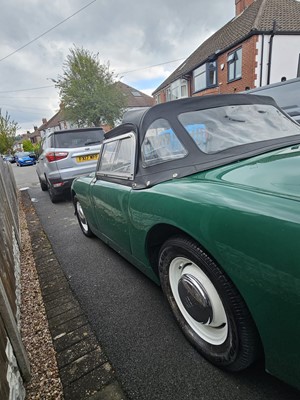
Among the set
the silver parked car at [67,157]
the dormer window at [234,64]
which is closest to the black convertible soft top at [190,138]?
the silver parked car at [67,157]

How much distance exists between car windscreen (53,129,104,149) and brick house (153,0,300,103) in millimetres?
8226

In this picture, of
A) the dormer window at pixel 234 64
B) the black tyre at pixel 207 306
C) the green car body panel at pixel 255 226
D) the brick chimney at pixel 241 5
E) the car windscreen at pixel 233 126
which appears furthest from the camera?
the brick chimney at pixel 241 5

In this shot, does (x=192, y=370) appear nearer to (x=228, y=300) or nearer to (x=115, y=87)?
(x=228, y=300)

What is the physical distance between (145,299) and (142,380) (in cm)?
78

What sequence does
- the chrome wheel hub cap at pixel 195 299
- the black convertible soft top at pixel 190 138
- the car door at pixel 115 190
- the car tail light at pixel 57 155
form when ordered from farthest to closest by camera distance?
the car tail light at pixel 57 155
the car door at pixel 115 190
the black convertible soft top at pixel 190 138
the chrome wheel hub cap at pixel 195 299

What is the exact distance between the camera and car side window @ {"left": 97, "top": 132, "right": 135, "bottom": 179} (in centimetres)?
212

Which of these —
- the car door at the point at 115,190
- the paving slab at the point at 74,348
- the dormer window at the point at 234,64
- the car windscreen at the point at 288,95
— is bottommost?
the paving slab at the point at 74,348

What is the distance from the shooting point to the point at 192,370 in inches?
59.1

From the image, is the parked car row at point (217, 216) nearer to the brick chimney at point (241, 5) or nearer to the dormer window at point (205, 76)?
the dormer window at point (205, 76)

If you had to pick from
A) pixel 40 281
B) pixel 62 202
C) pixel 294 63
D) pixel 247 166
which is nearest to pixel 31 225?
pixel 62 202

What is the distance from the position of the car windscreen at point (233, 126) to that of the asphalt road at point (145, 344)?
1.44m

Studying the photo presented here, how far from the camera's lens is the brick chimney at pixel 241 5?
16719 millimetres

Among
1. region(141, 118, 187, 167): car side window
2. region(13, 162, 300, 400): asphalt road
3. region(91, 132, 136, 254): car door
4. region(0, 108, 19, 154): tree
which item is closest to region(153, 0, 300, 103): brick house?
region(91, 132, 136, 254): car door

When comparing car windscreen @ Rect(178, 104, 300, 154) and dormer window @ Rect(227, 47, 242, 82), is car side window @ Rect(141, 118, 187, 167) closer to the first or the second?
car windscreen @ Rect(178, 104, 300, 154)
